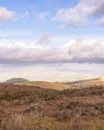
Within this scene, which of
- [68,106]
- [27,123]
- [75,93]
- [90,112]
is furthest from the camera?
[75,93]

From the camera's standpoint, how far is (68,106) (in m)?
31.3

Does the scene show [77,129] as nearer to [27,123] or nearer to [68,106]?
[27,123]

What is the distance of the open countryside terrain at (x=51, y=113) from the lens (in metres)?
16.1

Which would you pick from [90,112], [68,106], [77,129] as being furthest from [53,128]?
[68,106]

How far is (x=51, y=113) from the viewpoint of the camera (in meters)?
25.6

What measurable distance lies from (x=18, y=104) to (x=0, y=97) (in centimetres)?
1457

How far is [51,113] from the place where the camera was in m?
25.6

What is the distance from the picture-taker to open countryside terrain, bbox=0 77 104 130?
16.1m

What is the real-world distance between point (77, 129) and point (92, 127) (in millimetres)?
1166

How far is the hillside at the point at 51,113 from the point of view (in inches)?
635

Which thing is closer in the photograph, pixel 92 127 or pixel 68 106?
pixel 92 127

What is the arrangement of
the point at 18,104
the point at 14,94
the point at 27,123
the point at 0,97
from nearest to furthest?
1. the point at 27,123
2. the point at 18,104
3. the point at 0,97
4. the point at 14,94

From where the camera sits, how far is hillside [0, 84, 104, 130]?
1614cm

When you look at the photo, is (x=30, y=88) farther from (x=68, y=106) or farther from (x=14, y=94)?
(x=68, y=106)
